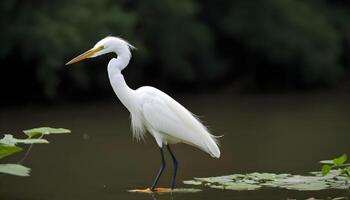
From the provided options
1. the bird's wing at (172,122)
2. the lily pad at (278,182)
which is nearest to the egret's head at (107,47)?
the bird's wing at (172,122)

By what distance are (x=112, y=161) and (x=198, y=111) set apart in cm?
567

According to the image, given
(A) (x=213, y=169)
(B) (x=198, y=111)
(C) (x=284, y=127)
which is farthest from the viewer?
(B) (x=198, y=111)

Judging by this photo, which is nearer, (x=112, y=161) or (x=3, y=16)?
(x=112, y=161)

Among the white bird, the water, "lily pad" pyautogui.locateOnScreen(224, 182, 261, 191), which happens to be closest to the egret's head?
the white bird

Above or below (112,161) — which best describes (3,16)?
above

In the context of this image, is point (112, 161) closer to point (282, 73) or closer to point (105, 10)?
point (105, 10)

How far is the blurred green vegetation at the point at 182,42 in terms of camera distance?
1474cm

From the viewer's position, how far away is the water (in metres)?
7.11

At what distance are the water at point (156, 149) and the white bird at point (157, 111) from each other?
0.47 m

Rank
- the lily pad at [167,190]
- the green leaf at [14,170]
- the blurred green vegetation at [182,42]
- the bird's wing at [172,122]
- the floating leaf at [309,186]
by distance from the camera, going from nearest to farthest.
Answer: the green leaf at [14,170] → the floating leaf at [309,186] → the lily pad at [167,190] → the bird's wing at [172,122] → the blurred green vegetation at [182,42]

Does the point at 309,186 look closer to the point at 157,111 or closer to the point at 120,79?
the point at 157,111

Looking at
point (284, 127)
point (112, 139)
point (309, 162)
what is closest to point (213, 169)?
point (309, 162)

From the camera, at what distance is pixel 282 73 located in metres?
19.8

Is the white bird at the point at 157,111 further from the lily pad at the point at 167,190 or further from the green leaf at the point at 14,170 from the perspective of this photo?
the green leaf at the point at 14,170
